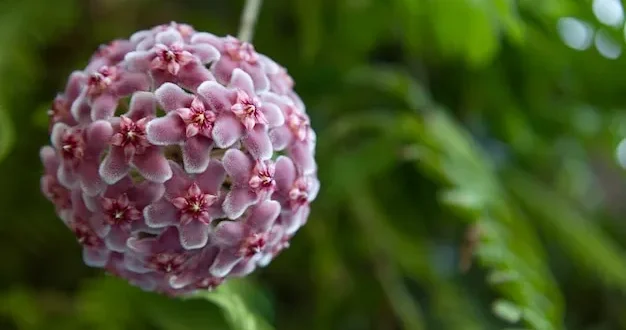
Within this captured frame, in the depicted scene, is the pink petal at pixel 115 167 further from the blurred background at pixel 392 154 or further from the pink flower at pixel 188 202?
the blurred background at pixel 392 154

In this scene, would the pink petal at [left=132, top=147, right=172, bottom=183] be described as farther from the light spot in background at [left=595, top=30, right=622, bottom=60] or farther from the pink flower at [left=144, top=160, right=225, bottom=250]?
the light spot in background at [left=595, top=30, right=622, bottom=60]

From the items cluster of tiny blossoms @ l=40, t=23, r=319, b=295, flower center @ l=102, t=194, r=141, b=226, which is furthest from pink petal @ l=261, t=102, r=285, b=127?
flower center @ l=102, t=194, r=141, b=226

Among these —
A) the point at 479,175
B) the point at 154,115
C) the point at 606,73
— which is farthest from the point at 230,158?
the point at 606,73

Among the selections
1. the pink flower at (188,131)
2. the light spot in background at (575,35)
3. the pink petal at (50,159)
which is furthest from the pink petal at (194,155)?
the light spot in background at (575,35)

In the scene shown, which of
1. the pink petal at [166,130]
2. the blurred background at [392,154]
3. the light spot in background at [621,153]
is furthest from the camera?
the light spot in background at [621,153]

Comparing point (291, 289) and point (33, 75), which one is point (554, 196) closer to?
point (291, 289)

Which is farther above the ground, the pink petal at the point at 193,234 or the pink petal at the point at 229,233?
the pink petal at the point at 229,233

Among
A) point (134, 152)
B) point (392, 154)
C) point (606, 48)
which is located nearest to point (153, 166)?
point (134, 152)
